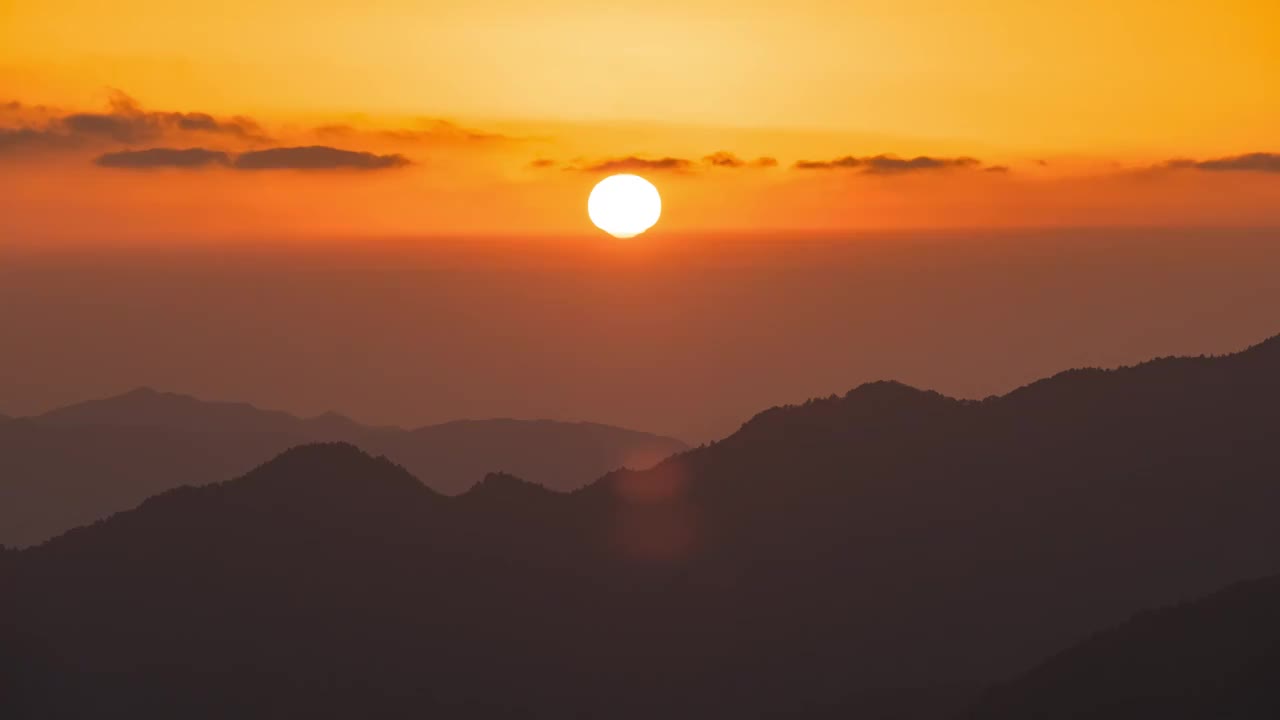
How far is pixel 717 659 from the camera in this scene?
550ft

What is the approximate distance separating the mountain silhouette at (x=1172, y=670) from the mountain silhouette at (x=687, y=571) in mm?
21509

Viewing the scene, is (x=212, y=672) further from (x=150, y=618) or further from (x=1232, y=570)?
(x=1232, y=570)

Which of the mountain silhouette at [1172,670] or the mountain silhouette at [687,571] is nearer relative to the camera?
the mountain silhouette at [1172,670]

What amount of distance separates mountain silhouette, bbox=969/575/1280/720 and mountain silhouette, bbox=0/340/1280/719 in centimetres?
2151

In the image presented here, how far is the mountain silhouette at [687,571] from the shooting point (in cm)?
16112

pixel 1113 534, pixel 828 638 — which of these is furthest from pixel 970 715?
pixel 1113 534

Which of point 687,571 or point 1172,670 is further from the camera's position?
point 687,571

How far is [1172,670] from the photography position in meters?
115

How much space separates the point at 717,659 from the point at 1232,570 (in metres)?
55.9

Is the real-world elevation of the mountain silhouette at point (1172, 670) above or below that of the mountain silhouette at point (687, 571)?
below

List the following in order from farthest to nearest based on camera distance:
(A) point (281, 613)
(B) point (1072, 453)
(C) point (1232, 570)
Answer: (B) point (1072, 453) < (A) point (281, 613) < (C) point (1232, 570)

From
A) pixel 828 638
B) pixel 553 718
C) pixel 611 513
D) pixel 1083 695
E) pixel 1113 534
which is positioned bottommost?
pixel 1083 695

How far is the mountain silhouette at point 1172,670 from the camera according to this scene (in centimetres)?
11000

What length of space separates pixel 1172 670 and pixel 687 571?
254 ft
